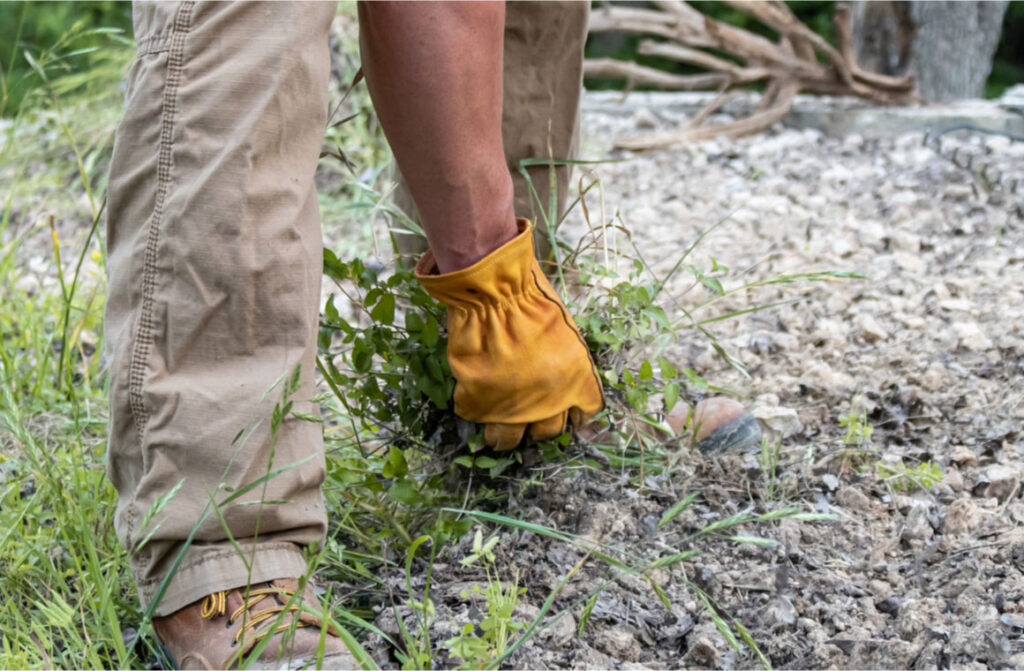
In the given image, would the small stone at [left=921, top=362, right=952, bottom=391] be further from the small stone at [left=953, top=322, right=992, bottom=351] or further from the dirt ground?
the small stone at [left=953, top=322, right=992, bottom=351]

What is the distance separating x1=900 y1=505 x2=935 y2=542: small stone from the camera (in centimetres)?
132

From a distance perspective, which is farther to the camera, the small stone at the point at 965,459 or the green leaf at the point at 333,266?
the small stone at the point at 965,459

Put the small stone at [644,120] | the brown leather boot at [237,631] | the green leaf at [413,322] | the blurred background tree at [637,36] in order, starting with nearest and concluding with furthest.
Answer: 1. the brown leather boot at [237,631]
2. the green leaf at [413,322]
3. the small stone at [644,120]
4. the blurred background tree at [637,36]

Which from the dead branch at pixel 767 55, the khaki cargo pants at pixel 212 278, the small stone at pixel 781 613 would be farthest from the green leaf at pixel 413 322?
the dead branch at pixel 767 55

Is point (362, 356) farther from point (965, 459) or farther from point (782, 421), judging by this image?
point (965, 459)

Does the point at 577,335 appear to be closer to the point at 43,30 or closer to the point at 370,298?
the point at 370,298

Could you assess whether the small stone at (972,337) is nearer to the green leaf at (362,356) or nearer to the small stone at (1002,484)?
the small stone at (1002,484)

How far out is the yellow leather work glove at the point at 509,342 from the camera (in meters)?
1.26

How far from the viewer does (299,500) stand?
1.11 meters

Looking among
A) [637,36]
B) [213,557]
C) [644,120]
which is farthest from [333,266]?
[637,36]

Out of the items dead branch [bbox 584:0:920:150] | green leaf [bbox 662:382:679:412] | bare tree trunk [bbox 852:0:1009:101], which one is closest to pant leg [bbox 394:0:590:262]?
green leaf [bbox 662:382:679:412]

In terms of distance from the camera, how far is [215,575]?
3.49 feet

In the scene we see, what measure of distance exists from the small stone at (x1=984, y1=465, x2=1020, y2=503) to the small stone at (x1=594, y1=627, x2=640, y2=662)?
63cm

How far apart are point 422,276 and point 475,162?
17cm
